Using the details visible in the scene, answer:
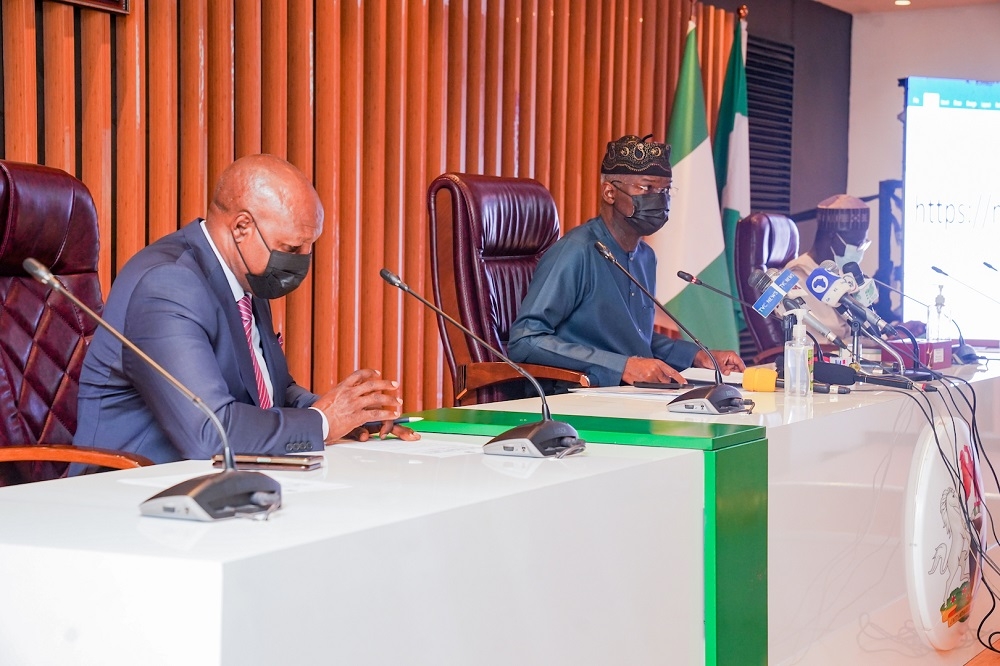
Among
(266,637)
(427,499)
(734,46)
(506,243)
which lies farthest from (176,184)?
(734,46)

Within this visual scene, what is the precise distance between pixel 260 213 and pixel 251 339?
0.28m

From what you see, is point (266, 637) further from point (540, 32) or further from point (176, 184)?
point (540, 32)

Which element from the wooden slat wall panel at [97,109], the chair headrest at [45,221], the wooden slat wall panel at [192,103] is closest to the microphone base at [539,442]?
the chair headrest at [45,221]

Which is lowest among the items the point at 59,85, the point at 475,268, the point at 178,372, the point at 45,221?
the point at 178,372

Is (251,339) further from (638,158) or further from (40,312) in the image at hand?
(638,158)

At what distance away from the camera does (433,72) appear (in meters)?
4.15

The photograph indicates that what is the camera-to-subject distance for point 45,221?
2312 millimetres

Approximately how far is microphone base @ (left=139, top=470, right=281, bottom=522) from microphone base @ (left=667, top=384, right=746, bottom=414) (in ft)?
3.54

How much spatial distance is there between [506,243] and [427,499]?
202 cm

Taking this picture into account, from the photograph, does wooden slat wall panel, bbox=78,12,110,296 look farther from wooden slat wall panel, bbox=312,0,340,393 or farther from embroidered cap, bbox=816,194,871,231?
embroidered cap, bbox=816,194,871,231

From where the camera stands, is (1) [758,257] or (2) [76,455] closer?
(2) [76,455]

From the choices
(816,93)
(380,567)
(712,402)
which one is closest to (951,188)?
(816,93)

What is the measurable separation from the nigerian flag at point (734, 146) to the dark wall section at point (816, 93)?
24.8 inches

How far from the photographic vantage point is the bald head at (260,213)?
2.16m
